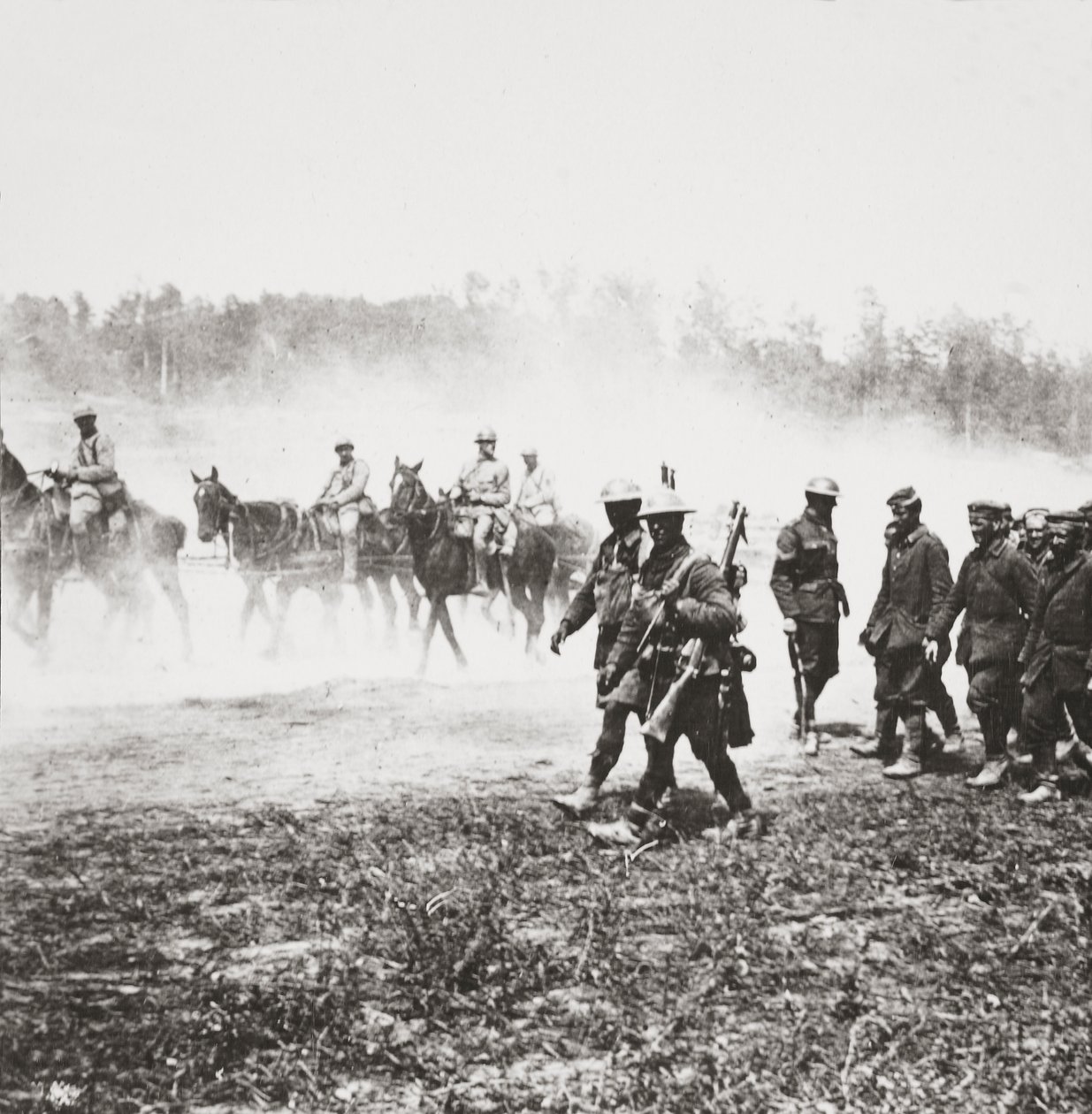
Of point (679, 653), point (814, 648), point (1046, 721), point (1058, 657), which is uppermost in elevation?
point (679, 653)

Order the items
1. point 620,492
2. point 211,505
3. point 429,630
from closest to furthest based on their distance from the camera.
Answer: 1. point 620,492
2. point 211,505
3. point 429,630

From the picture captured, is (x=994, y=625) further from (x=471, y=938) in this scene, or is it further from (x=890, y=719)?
(x=471, y=938)

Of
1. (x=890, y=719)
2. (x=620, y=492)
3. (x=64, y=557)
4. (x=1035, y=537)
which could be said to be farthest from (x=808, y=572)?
(x=64, y=557)

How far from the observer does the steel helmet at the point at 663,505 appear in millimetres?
5145

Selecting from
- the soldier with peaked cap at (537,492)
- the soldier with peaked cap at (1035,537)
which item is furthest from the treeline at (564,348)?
the soldier with peaked cap at (537,492)

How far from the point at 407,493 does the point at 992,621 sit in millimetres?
4033

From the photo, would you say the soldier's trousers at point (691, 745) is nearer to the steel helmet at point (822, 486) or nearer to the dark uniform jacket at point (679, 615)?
the dark uniform jacket at point (679, 615)

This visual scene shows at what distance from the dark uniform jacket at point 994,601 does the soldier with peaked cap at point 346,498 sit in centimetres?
371

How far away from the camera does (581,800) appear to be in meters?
5.30

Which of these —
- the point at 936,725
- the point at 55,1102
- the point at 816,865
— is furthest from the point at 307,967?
the point at 936,725

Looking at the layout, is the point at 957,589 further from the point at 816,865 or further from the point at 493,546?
the point at 493,546

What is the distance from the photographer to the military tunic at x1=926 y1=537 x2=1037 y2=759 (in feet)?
21.1

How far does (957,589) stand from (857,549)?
1012mm

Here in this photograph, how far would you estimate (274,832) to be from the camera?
15.7 ft
